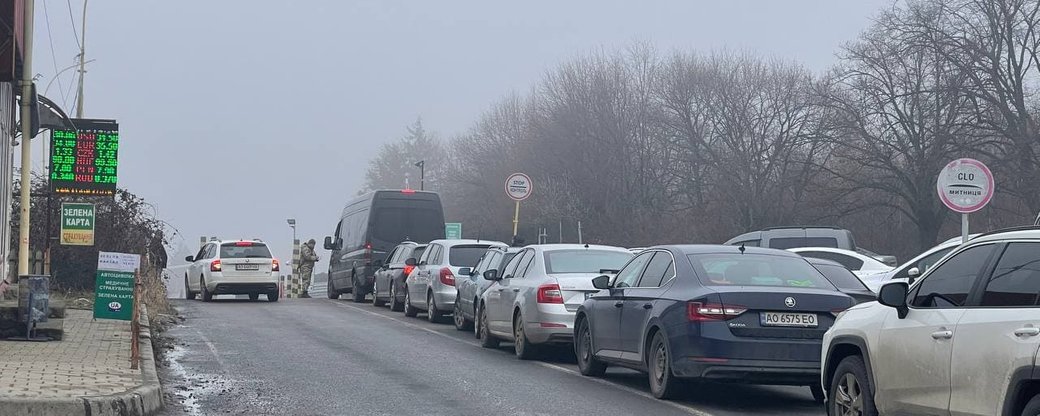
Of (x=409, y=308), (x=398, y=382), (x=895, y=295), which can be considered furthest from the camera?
(x=409, y=308)

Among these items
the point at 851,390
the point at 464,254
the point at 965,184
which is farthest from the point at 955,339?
the point at 464,254

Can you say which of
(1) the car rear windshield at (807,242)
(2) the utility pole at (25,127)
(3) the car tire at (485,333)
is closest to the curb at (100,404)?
(3) the car tire at (485,333)

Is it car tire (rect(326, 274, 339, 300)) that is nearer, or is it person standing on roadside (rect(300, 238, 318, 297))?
car tire (rect(326, 274, 339, 300))

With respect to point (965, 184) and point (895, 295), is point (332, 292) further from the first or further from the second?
point (895, 295)

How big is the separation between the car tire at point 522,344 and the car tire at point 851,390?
269 inches

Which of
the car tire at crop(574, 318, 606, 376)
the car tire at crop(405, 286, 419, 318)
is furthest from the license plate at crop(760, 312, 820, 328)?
the car tire at crop(405, 286, 419, 318)

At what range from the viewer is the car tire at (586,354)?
45.3ft

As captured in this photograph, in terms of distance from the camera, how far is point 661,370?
465 inches

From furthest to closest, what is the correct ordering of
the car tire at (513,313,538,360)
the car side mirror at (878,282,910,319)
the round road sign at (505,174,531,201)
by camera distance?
the round road sign at (505,174,531,201), the car tire at (513,313,538,360), the car side mirror at (878,282,910,319)

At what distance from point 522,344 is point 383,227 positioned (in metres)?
16.7

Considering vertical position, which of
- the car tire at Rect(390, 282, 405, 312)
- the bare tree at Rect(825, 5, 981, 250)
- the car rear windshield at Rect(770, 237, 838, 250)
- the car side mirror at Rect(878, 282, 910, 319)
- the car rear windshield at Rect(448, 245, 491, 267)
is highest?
the bare tree at Rect(825, 5, 981, 250)

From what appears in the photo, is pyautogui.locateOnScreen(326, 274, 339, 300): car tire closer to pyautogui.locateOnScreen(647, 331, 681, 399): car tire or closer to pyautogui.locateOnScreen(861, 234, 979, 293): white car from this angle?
pyautogui.locateOnScreen(861, 234, 979, 293): white car

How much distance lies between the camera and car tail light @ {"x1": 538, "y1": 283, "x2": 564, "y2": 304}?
15.4 m

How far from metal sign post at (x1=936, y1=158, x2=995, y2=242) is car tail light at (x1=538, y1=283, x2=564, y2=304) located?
5881 mm
